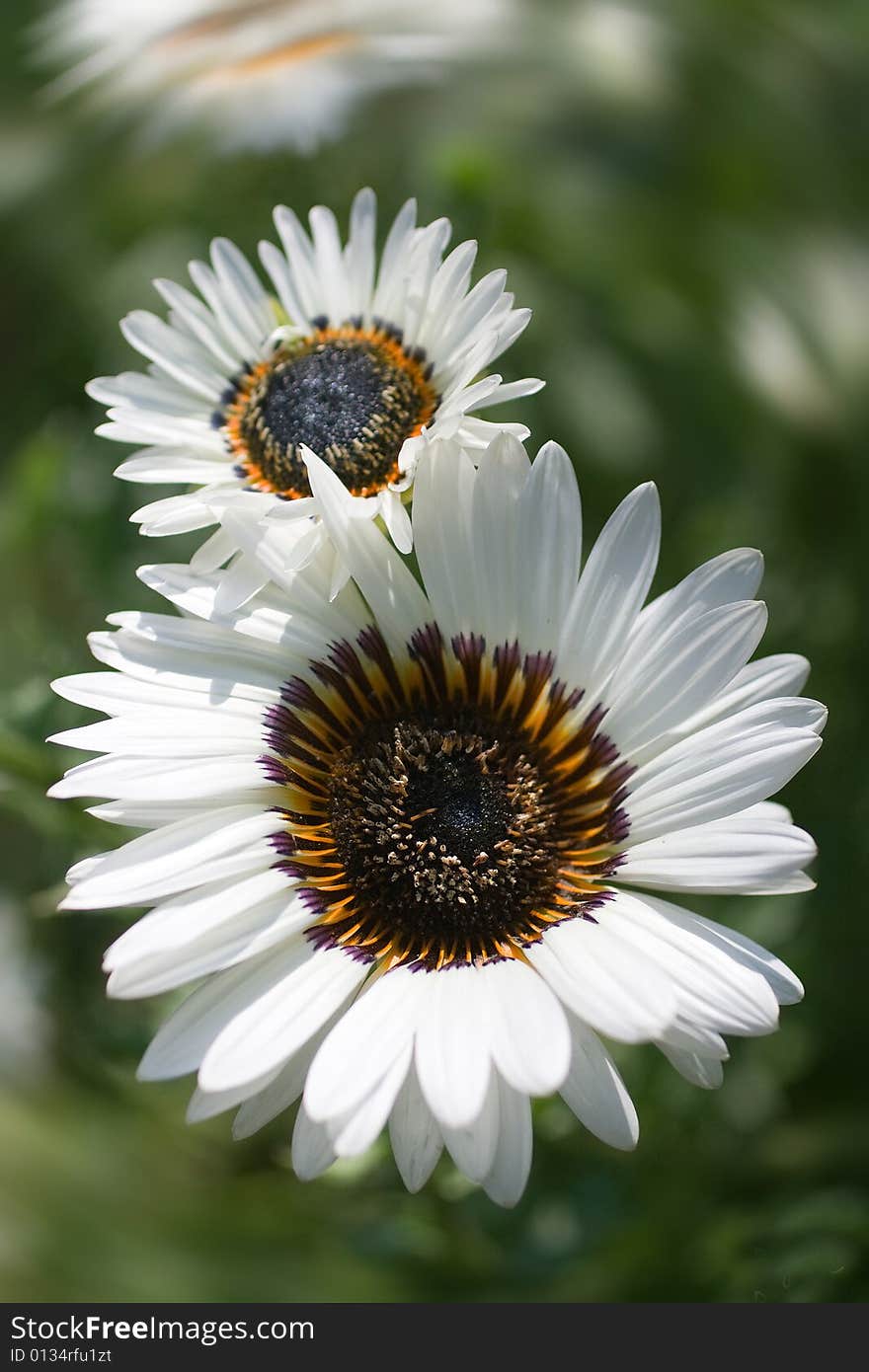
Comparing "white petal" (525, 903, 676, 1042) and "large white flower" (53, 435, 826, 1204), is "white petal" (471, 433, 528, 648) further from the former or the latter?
"white petal" (525, 903, 676, 1042)

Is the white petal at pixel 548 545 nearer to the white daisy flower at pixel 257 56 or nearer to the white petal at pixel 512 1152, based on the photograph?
the white petal at pixel 512 1152

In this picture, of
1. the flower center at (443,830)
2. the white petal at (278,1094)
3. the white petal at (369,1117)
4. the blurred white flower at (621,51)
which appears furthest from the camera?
the blurred white flower at (621,51)

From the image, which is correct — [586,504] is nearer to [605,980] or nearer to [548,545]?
[548,545]

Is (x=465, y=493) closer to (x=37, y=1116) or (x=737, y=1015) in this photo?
(x=737, y=1015)

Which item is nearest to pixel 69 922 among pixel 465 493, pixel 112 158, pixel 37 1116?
pixel 37 1116

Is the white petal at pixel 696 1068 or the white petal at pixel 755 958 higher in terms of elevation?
the white petal at pixel 755 958

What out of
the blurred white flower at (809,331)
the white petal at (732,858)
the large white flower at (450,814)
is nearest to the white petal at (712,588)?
the large white flower at (450,814)

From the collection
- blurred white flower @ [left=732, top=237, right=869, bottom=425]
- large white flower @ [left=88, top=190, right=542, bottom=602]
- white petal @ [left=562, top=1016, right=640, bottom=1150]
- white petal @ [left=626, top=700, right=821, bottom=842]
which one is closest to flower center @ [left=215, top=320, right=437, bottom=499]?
large white flower @ [left=88, top=190, right=542, bottom=602]

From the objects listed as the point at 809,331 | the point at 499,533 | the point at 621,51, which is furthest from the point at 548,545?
the point at 621,51
